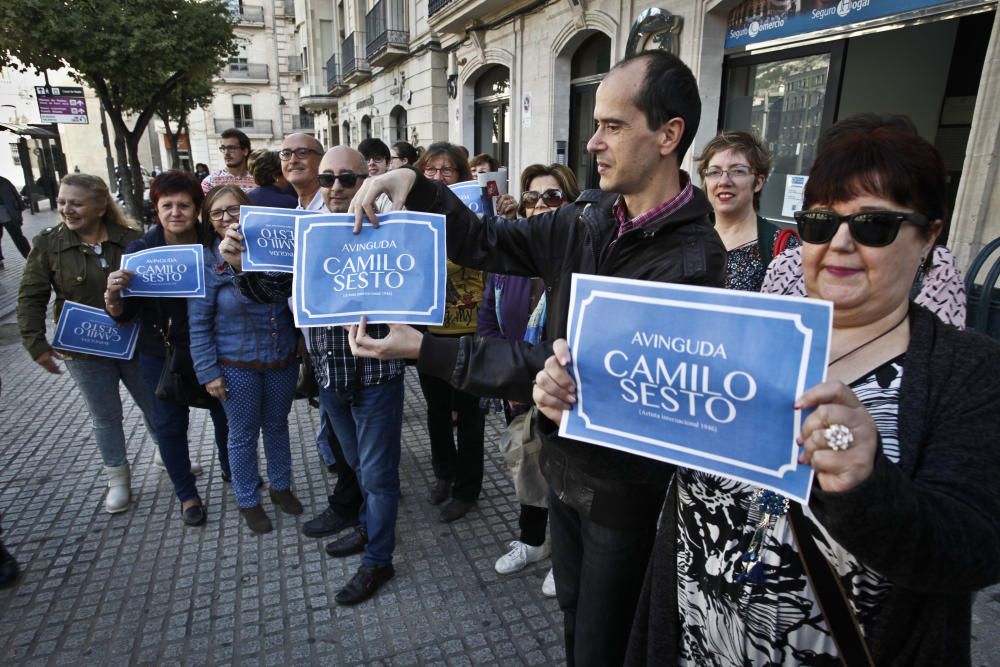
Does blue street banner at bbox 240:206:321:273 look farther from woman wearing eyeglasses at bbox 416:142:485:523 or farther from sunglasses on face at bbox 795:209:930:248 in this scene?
sunglasses on face at bbox 795:209:930:248

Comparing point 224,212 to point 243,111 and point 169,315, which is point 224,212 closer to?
point 169,315

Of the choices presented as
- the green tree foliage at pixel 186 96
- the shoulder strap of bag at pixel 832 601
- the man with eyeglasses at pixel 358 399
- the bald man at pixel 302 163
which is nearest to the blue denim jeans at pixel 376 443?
the man with eyeglasses at pixel 358 399

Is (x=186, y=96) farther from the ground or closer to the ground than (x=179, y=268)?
farther from the ground

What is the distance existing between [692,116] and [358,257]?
3.65ft

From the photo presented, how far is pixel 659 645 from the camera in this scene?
1.53 metres

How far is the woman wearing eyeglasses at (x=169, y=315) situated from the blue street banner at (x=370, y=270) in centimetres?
177

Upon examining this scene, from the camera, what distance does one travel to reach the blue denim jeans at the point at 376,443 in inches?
108

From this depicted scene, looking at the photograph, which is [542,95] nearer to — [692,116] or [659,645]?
[692,116]

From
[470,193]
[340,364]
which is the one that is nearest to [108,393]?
[340,364]

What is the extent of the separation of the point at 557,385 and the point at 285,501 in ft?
9.48

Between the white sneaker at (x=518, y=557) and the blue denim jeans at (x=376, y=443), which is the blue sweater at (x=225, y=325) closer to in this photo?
the blue denim jeans at (x=376, y=443)

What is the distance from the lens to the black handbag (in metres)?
3.26

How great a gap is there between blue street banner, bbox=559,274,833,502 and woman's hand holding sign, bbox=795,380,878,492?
0.08 meters

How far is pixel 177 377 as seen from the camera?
10.8ft
